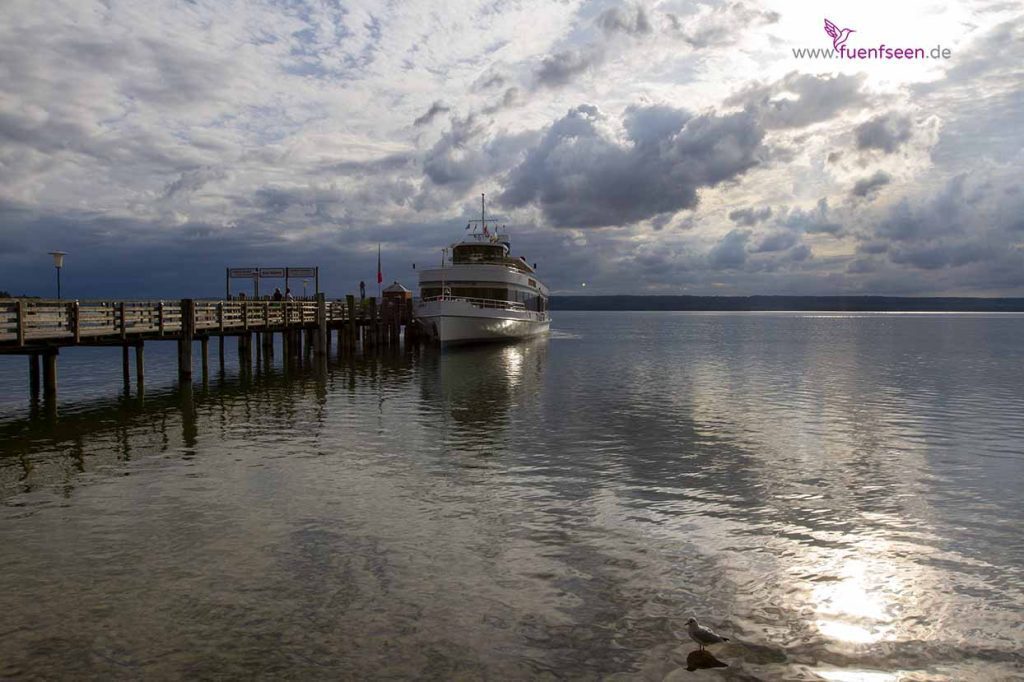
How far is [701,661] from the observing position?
5949 mm

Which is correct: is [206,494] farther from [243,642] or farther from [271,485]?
[243,642]

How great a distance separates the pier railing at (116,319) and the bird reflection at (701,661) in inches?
804

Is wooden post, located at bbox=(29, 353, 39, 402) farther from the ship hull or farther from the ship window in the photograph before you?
the ship window

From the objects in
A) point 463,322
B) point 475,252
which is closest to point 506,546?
point 463,322

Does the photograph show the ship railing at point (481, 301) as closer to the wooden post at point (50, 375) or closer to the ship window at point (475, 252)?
the ship window at point (475, 252)

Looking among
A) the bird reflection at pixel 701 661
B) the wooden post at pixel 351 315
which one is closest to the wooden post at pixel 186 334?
the wooden post at pixel 351 315

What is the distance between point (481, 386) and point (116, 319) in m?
13.0

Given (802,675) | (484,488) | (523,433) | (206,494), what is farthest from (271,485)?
(802,675)

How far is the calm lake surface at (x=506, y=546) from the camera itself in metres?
6.17

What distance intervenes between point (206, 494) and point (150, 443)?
5562 mm

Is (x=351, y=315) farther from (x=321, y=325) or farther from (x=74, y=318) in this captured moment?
(x=74, y=318)

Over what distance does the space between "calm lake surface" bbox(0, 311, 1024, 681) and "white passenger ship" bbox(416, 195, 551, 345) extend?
26448mm

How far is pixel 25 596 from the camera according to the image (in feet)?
23.7

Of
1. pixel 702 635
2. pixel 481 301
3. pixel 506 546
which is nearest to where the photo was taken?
pixel 702 635
